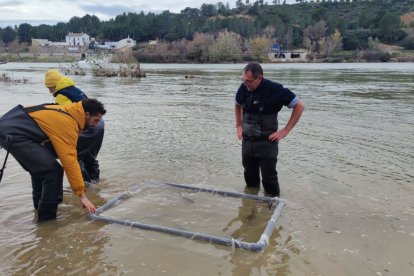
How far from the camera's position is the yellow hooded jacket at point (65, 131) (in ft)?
15.6

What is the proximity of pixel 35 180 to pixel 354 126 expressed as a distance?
10.7 meters

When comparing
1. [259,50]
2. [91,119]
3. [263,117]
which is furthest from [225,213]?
[259,50]

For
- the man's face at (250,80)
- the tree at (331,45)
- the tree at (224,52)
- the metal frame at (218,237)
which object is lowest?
the metal frame at (218,237)

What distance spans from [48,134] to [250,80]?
292cm

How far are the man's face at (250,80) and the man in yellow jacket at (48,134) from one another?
2.18 meters

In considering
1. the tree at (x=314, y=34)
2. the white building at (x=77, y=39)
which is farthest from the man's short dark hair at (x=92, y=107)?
the white building at (x=77, y=39)

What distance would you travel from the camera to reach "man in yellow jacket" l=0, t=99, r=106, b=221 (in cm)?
477

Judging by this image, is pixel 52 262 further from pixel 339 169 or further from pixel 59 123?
pixel 339 169

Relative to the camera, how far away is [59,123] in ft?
15.6

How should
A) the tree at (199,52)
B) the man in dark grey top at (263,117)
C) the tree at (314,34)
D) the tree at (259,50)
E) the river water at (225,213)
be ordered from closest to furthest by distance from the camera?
the river water at (225,213) < the man in dark grey top at (263,117) < the tree at (199,52) < the tree at (259,50) < the tree at (314,34)

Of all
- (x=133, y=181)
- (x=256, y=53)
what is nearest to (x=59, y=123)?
(x=133, y=181)

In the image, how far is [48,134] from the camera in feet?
15.8

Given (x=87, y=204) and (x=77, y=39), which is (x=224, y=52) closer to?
(x=87, y=204)

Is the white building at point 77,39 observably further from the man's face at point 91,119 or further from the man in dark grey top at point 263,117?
Answer: the man's face at point 91,119
